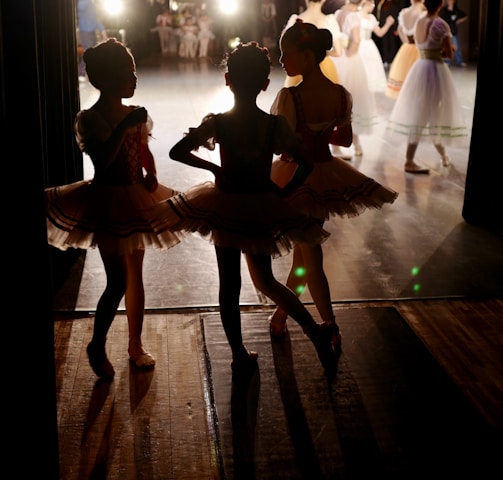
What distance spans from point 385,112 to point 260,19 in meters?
11.7

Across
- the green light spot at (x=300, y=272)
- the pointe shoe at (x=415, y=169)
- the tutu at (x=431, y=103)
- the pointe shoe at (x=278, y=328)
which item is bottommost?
the pointe shoe at (x=415, y=169)

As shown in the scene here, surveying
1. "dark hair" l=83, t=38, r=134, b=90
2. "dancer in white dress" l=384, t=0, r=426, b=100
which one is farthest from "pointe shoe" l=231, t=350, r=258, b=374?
"dancer in white dress" l=384, t=0, r=426, b=100

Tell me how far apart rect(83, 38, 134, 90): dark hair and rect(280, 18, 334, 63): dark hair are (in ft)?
2.47

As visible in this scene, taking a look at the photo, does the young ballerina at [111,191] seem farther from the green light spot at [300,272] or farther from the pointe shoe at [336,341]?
the pointe shoe at [336,341]

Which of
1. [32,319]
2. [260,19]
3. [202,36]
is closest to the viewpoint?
[32,319]

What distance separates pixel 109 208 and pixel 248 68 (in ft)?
2.59

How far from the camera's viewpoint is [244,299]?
4832mm

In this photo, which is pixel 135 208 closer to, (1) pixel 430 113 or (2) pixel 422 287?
(2) pixel 422 287

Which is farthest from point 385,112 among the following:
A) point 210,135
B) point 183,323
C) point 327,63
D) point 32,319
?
point 32,319

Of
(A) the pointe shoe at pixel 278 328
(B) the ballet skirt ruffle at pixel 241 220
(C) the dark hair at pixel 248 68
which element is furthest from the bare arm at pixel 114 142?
(A) the pointe shoe at pixel 278 328

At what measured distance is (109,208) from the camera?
354cm

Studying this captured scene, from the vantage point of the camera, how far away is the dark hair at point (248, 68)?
3461mm

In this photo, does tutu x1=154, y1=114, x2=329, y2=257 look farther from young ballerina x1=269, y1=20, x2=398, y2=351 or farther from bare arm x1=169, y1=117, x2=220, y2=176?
young ballerina x1=269, y1=20, x2=398, y2=351

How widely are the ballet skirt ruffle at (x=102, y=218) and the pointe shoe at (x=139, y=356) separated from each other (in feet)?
1.85
